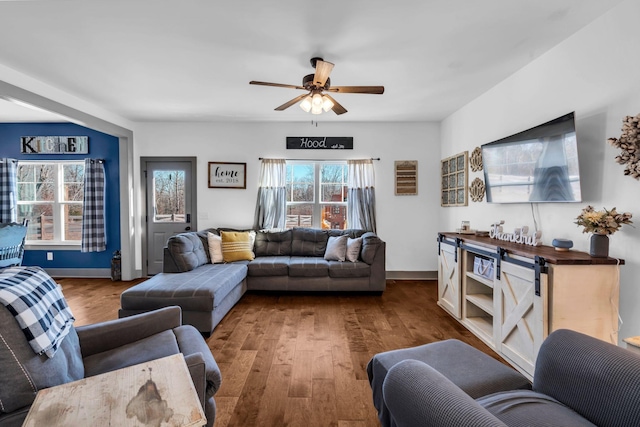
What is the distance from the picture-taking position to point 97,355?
5.04ft

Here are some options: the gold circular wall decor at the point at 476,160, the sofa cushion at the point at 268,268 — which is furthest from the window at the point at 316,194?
the gold circular wall decor at the point at 476,160

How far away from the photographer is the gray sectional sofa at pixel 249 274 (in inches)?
108

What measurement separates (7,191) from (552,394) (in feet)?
23.4

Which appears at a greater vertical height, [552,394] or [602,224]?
[602,224]

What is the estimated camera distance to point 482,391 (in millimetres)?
1278

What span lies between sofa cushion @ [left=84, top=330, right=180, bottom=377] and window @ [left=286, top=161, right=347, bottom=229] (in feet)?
11.3

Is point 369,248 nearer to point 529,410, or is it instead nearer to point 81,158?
point 529,410

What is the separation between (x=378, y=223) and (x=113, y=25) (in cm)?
411

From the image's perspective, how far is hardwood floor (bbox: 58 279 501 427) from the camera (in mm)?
1794

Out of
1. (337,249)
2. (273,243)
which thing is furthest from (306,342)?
(273,243)

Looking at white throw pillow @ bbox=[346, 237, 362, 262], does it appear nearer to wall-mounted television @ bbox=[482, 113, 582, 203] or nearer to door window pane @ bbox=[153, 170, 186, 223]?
wall-mounted television @ bbox=[482, 113, 582, 203]

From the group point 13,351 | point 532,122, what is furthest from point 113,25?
Result: point 532,122

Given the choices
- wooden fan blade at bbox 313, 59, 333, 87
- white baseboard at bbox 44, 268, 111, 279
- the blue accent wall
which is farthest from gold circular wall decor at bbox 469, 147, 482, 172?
white baseboard at bbox 44, 268, 111, 279

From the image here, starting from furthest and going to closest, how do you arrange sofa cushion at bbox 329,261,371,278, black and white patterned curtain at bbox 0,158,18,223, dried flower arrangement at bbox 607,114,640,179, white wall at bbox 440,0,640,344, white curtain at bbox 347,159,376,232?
white curtain at bbox 347,159,376,232
black and white patterned curtain at bbox 0,158,18,223
sofa cushion at bbox 329,261,371,278
white wall at bbox 440,0,640,344
dried flower arrangement at bbox 607,114,640,179
